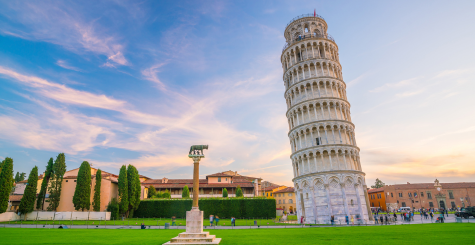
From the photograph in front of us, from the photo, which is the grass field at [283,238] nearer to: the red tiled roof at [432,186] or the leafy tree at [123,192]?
the leafy tree at [123,192]

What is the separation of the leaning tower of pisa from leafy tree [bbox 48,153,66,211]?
4598 cm

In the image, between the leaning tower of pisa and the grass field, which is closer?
the grass field

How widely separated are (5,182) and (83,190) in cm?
1187

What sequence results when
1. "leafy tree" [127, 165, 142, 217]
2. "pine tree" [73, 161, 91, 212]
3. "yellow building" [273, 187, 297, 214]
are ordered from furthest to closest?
"yellow building" [273, 187, 297, 214] < "leafy tree" [127, 165, 142, 217] < "pine tree" [73, 161, 91, 212]

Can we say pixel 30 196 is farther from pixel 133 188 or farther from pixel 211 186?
pixel 211 186

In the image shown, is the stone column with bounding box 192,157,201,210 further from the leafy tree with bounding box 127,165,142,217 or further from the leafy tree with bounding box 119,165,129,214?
the leafy tree with bounding box 127,165,142,217

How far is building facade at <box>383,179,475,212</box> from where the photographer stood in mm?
87625

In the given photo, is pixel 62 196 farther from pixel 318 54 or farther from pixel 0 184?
pixel 318 54

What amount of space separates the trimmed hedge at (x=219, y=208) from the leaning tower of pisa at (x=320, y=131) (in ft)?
24.0

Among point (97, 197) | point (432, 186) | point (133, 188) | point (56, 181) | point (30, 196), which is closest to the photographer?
point (30, 196)

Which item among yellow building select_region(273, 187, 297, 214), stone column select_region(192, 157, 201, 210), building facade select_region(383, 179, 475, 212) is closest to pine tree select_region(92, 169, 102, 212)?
stone column select_region(192, 157, 201, 210)

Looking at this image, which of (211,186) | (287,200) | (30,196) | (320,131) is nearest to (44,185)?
(30,196)

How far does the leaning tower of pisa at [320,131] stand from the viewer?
4256 cm

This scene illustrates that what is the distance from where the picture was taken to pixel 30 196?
45.1 m
